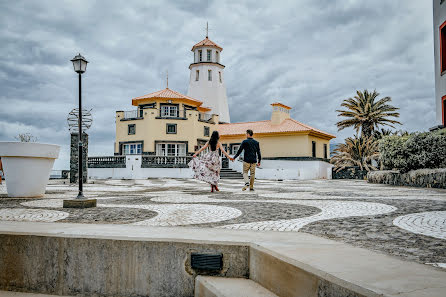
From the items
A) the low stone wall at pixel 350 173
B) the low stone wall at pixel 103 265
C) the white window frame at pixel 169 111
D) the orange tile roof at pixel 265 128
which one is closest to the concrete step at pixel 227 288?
the low stone wall at pixel 103 265

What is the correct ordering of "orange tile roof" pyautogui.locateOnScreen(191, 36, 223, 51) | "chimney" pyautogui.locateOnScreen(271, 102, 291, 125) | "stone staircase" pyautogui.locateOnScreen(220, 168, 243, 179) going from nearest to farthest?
"stone staircase" pyautogui.locateOnScreen(220, 168, 243, 179), "chimney" pyautogui.locateOnScreen(271, 102, 291, 125), "orange tile roof" pyautogui.locateOnScreen(191, 36, 223, 51)

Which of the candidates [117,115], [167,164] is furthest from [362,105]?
[117,115]

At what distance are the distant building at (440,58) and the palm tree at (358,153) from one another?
15.9m

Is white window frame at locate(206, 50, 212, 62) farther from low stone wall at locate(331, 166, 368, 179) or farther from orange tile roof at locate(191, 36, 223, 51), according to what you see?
low stone wall at locate(331, 166, 368, 179)

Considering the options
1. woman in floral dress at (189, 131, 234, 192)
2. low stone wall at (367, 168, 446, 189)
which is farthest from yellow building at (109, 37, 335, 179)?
woman in floral dress at (189, 131, 234, 192)

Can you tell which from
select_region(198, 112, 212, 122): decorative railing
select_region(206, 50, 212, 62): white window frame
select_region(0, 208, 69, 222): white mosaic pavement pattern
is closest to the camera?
select_region(0, 208, 69, 222): white mosaic pavement pattern

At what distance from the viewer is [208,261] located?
2873 millimetres

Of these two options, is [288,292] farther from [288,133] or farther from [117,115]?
[117,115]

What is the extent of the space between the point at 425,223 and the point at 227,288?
2827mm

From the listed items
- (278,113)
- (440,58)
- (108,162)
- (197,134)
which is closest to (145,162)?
(108,162)

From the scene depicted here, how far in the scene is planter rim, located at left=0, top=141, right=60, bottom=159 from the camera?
7.62m

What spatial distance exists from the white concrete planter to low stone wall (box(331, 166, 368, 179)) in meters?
27.6

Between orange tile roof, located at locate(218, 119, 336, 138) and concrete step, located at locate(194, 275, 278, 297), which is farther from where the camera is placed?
orange tile roof, located at locate(218, 119, 336, 138)

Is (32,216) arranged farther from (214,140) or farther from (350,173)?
(350,173)
